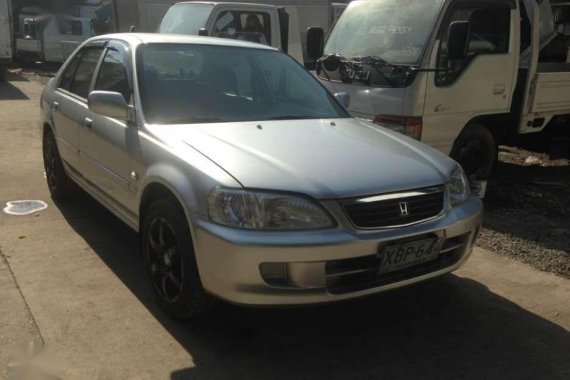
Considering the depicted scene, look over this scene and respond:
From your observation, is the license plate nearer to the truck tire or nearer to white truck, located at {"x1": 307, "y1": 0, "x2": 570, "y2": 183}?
white truck, located at {"x1": 307, "y1": 0, "x2": 570, "y2": 183}

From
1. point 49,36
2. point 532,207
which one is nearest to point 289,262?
point 532,207

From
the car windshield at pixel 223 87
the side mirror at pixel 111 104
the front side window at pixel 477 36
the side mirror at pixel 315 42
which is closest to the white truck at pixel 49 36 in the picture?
the side mirror at pixel 315 42

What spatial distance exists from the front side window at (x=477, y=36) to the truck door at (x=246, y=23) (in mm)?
3888

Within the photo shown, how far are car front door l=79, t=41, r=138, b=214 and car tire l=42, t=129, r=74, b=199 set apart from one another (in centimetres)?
97

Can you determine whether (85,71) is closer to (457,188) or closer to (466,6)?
(457,188)

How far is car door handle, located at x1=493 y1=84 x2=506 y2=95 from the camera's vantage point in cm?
608

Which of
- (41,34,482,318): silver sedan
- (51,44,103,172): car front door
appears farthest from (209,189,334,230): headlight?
(51,44,103,172): car front door

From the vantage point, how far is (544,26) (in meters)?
7.28

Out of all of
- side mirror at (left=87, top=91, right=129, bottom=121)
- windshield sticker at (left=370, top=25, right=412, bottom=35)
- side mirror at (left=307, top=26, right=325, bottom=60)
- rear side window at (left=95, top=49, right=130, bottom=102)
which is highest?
windshield sticker at (left=370, top=25, right=412, bottom=35)

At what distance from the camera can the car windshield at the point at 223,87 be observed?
3707 mm

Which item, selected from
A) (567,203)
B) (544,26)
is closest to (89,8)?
(544,26)

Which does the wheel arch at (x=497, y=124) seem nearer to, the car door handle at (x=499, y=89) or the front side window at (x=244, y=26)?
the car door handle at (x=499, y=89)

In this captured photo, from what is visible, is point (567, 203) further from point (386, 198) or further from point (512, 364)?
point (386, 198)

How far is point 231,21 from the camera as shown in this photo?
8.74 m
